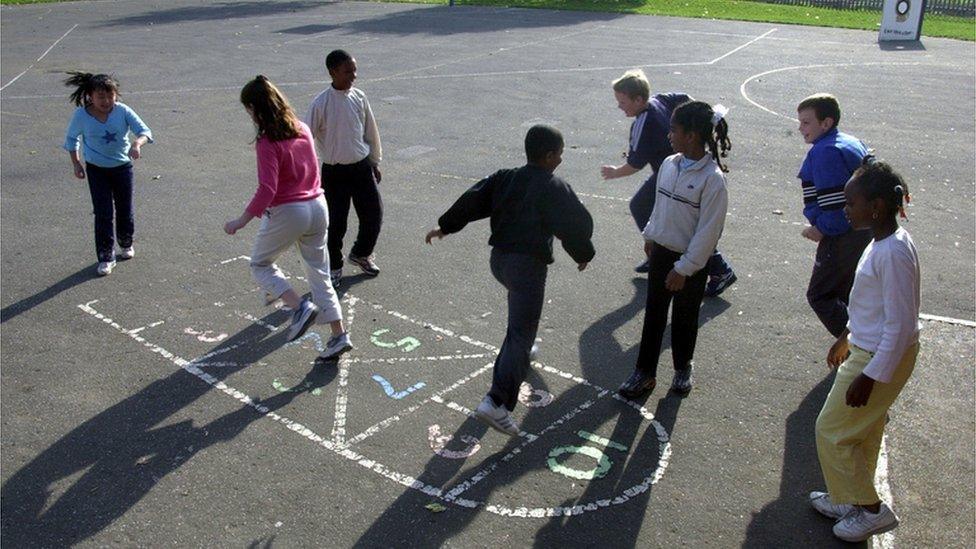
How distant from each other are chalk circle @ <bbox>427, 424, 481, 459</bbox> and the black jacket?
119cm

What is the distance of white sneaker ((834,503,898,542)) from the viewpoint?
4449 millimetres

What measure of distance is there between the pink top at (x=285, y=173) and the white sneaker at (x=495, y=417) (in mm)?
2013

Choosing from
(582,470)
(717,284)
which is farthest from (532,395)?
(717,284)

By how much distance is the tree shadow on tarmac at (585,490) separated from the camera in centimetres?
455

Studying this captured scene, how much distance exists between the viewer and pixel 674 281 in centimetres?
541

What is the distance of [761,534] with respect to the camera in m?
4.60

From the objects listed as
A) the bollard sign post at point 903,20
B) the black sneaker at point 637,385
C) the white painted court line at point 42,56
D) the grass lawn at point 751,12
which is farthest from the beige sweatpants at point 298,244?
the grass lawn at point 751,12

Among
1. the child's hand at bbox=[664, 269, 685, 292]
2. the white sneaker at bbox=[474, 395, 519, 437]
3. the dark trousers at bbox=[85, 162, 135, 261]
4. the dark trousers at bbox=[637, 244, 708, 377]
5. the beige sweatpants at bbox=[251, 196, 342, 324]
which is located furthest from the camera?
the dark trousers at bbox=[85, 162, 135, 261]

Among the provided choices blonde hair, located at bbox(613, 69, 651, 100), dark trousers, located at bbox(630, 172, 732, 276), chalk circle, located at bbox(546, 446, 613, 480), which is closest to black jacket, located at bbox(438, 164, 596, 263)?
chalk circle, located at bbox(546, 446, 613, 480)

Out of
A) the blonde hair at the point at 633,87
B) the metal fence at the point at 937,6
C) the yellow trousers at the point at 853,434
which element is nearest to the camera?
the yellow trousers at the point at 853,434

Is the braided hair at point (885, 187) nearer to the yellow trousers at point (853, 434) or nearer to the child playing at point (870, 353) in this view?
the child playing at point (870, 353)

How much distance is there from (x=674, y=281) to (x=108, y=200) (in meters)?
5.46

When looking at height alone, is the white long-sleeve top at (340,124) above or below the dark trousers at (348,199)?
above

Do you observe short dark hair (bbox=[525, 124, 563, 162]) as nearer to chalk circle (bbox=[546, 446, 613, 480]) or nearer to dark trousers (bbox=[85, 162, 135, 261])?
chalk circle (bbox=[546, 446, 613, 480])
